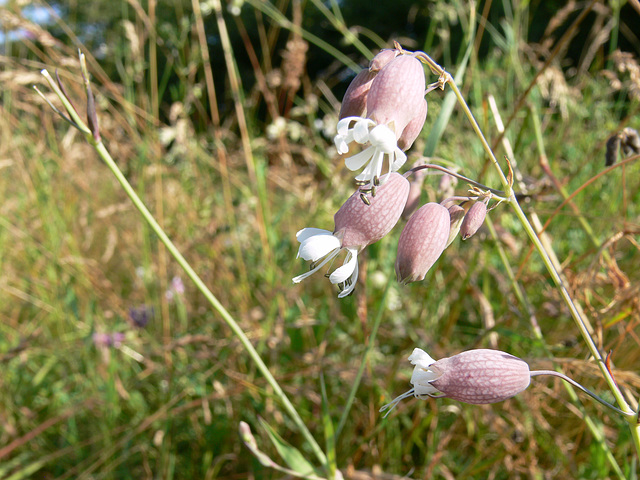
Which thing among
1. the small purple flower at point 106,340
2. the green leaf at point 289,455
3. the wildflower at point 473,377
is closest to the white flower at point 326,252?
the wildflower at point 473,377

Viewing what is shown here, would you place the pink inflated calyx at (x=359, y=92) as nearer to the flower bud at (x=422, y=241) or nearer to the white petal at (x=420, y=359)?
the flower bud at (x=422, y=241)

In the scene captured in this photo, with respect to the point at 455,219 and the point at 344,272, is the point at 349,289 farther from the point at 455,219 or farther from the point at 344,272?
the point at 455,219

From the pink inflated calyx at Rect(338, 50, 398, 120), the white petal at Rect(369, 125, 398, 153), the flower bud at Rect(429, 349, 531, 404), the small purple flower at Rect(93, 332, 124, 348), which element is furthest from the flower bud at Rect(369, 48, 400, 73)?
the small purple flower at Rect(93, 332, 124, 348)

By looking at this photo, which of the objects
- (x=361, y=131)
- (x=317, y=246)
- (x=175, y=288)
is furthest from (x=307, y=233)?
(x=175, y=288)

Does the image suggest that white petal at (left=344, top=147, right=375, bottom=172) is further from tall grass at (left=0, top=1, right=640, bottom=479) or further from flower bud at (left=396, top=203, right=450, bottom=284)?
tall grass at (left=0, top=1, right=640, bottom=479)

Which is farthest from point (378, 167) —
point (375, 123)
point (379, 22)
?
point (379, 22)
